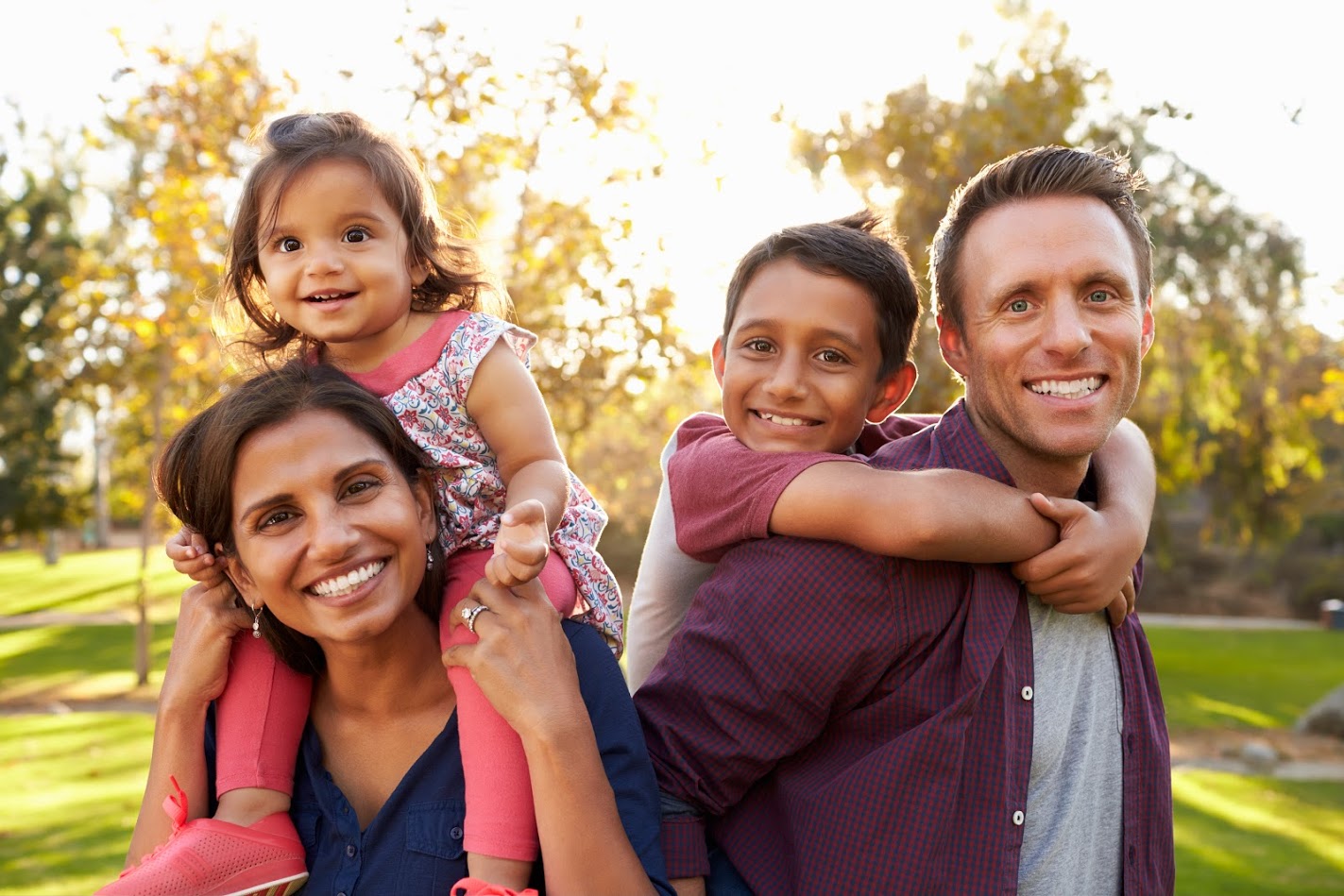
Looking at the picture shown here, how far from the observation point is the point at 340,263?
9.00 ft

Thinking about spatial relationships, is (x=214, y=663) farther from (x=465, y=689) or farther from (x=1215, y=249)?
(x=1215, y=249)

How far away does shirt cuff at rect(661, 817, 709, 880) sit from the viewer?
7.55 ft

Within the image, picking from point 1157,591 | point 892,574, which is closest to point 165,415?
point 892,574

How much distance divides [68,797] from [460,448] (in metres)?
8.63

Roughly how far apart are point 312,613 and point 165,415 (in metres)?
15.0

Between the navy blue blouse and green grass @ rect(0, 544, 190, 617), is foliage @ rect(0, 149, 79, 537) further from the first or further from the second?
the navy blue blouse

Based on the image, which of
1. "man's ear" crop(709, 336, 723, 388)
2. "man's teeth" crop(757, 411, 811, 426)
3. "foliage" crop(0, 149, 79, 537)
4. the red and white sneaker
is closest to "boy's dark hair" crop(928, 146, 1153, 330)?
"man's teeth" crop(757, 411, 811, 426)

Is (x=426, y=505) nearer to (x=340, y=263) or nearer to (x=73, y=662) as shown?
(x=340, y=263)

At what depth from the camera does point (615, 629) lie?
278 cm

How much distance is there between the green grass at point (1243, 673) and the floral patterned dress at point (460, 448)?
12157 mm

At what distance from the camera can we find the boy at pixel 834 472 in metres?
2.22

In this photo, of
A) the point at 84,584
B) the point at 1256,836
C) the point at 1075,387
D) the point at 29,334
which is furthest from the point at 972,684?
the point at 84,584

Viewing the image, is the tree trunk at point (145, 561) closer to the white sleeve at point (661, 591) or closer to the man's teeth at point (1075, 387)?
the white sleeve at point (661, 591)

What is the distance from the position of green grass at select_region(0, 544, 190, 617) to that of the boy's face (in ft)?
75.8
